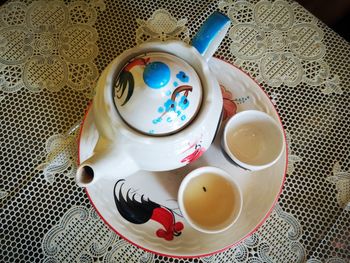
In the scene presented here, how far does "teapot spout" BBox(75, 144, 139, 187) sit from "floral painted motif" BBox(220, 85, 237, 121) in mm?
233

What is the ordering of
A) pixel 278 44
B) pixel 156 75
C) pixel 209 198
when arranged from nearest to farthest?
pixel 156 75 → pixel 209 198 → pixel 278 44

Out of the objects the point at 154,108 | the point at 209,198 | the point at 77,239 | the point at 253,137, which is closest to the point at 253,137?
the point at 253,137

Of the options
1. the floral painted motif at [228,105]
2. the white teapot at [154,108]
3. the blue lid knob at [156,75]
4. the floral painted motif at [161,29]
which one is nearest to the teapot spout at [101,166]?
the white teapot at [154,108]

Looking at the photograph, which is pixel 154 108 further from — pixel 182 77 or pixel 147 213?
pixel 147 213

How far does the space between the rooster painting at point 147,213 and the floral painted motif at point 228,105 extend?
201 millimetres

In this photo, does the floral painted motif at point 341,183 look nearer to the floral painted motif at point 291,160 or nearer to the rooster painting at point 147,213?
the floral painted motif at point 291,160

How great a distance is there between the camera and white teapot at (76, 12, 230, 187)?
48cm

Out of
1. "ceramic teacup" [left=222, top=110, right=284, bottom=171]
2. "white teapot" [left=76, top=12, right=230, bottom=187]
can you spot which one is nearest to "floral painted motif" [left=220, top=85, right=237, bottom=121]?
"ceramic teacup" [left=222, top=110, right=284, bottom=171]

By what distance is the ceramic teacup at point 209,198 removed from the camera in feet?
1.94

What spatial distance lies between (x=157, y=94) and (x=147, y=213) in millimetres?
242

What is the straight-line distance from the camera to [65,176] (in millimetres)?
670

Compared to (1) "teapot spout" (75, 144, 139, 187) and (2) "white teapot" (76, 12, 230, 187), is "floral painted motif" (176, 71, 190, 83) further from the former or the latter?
(1) "teapot spout" (75, 144, 139, 187)

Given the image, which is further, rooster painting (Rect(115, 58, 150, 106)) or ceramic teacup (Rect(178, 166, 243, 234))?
ceramic teacup (Rect(178, 166, 243, 234))

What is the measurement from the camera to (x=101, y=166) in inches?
19.4
